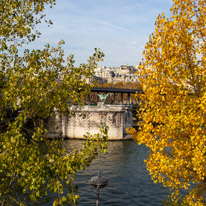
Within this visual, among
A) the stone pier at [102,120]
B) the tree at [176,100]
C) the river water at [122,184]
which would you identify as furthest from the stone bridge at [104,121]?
the tree at [176,100]

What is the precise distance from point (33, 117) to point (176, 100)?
4.44m

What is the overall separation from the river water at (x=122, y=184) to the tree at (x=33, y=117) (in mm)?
14734

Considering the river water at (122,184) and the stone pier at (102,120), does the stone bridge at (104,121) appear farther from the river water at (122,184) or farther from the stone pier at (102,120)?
the river water at (122,184)

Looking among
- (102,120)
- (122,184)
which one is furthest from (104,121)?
(122,184)

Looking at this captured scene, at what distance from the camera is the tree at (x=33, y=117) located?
21.2 ft

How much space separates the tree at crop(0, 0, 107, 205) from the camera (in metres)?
6.45

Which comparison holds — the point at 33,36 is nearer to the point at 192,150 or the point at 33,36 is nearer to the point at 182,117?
the point at 182,117

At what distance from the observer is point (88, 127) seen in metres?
54.7

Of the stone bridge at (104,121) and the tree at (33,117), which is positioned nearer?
the tree at (33,117)

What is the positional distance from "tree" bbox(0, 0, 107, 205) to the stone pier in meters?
44.6

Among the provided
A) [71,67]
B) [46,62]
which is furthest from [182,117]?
[46,62]

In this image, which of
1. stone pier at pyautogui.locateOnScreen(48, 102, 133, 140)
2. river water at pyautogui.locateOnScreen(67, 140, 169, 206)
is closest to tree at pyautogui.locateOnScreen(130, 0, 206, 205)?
river water at pyautogui.locateOnScreen(67, 140, 169, 206)

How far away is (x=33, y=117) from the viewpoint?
7.99 metres

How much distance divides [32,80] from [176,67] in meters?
4.76
